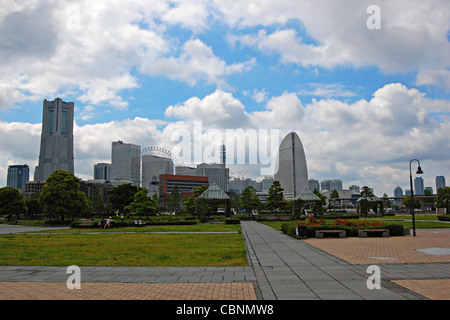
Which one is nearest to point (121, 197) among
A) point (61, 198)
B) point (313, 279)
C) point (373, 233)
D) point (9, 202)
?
point (9, 202)

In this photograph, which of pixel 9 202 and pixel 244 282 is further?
pixel 9 202

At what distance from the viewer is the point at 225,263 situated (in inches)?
499

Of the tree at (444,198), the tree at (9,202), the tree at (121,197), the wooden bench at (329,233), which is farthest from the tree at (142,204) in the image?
the tree at (444,198)

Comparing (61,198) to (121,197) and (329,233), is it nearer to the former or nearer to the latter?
(121,197)

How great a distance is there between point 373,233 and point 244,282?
56.9ft

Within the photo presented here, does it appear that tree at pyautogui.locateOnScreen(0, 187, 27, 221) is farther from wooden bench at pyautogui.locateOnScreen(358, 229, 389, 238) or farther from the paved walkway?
wooden bench at pyautogui.locateOnScreen(358, 229, 389, 238)

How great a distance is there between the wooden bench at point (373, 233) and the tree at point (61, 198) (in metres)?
39.8

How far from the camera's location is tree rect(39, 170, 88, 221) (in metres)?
47.3

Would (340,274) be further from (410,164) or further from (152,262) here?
(410,164)

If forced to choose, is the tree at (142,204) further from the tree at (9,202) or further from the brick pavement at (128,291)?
the brick pavement at (128,291)

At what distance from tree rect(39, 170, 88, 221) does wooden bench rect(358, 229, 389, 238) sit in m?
39.8

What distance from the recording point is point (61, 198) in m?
47.5

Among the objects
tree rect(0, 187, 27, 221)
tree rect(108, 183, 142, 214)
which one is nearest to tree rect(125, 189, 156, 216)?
tree rect(108, 183, 142, 214)
